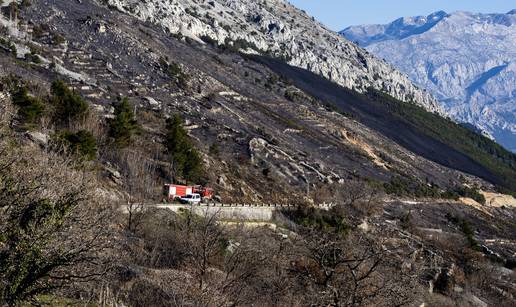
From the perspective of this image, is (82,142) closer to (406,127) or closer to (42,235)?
(42,235)

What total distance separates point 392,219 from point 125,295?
53034 millimetres

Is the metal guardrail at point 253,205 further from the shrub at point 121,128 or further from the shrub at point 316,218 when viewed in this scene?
the shrub at point 121,128

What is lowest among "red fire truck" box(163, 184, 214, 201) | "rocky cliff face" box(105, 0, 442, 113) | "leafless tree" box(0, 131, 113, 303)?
"red fire truck" box(163, 184, 214, 201)

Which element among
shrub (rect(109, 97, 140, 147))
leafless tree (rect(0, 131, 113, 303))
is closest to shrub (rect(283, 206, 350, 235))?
shrub (rect(109, 97, 140, 147))

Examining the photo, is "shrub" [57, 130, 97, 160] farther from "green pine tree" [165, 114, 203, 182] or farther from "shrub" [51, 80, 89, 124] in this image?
"green pine tree" [165, 114, 203, 182]

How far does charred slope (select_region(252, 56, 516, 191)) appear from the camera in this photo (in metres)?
141

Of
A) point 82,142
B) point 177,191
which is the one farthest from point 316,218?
point 82,142

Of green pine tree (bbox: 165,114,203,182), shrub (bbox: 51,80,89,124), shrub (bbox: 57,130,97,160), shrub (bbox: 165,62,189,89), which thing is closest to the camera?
shrub (bbox: 57,130,97,160)

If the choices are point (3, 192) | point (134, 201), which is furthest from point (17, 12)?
point (3, 192)

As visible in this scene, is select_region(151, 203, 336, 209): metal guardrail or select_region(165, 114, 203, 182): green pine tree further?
select_region(165, 114, 203, 182): green pine tree

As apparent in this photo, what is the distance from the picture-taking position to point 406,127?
157875 mm

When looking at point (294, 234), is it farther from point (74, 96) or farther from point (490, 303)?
point (74, 96)

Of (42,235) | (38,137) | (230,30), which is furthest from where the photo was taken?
(230,30)

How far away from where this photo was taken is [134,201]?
4494 centimetres
